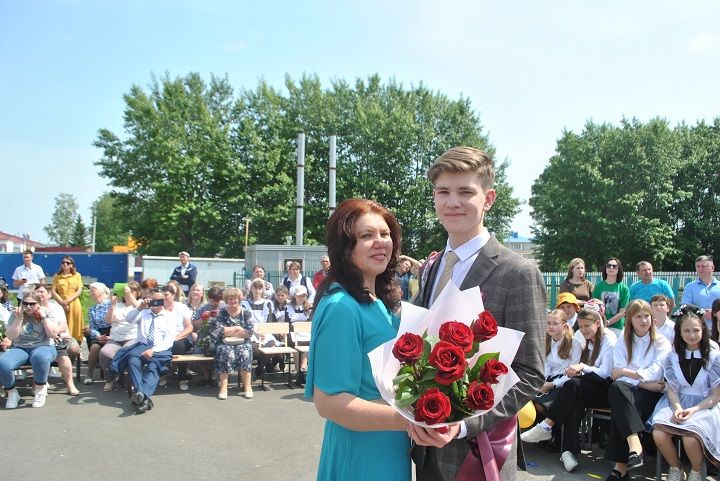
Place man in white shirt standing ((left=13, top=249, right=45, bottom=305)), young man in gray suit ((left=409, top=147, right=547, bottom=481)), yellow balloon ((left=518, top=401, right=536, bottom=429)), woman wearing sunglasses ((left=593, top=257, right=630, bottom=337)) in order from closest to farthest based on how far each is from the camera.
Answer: young man in gray suit ((left=409, top=147, right=547, bottom=481)), yellow balloon ((left=518, top=401, right=536, bottom=429)), woman wearing sunglasses ((left=593, top=257, right=630, bottom=337)), man in white shirt standing ((left=13, top=249, right=45, bottom=305))

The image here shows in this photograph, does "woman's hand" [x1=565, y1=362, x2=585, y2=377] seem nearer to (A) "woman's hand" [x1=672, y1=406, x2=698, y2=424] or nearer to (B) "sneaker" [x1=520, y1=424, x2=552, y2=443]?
(B) "sneaker" [x1=520, y1=424, x2=552, y2=443]

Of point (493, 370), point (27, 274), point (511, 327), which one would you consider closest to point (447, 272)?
point (511, 327)

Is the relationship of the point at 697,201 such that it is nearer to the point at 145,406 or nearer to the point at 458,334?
the point at 145,406

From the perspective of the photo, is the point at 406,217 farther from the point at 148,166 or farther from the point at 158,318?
the point at 158,318

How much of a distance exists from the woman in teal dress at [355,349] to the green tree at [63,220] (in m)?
90.7

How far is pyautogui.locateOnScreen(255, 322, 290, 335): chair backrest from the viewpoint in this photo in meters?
9.34

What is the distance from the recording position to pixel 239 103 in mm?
35531

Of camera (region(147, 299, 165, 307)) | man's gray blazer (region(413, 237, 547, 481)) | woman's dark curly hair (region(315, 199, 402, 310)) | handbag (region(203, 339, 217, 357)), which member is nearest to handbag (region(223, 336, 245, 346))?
handbag (region(203, 339, 217, 357))

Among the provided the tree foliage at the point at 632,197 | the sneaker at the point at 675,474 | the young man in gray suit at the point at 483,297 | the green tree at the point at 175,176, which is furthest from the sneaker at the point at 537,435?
the tree foliage at the point at 632,197

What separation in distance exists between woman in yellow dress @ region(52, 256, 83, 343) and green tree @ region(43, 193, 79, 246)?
81.0m

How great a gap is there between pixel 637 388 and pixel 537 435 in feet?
3.48

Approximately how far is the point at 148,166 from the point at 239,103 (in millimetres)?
7090

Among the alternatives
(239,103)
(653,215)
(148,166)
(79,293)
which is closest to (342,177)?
(239,103)

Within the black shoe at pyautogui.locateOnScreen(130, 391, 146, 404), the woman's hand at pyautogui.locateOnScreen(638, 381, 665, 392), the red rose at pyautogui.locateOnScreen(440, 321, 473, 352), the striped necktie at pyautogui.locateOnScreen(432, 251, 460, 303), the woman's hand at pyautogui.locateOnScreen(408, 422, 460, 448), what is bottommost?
the black shoe at pyautogui.locateOnScreen(130, 391, 146, 404)
